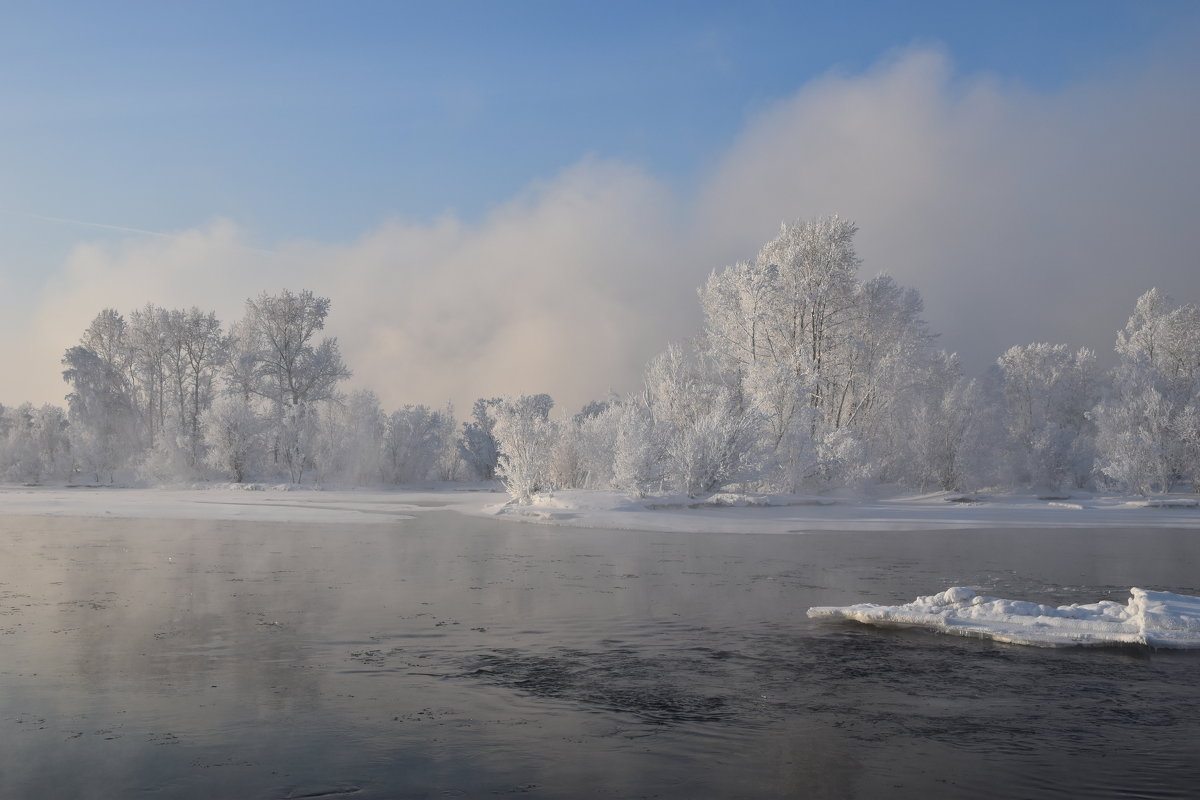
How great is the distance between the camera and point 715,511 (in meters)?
29.4

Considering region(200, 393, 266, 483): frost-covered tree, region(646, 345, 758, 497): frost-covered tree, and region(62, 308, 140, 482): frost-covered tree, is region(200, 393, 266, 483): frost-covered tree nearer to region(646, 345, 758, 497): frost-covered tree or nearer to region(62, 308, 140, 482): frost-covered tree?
region(62, 308, 140, 482): frost-covered tree

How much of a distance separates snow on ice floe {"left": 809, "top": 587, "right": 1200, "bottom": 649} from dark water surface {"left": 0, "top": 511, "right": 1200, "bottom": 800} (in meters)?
0.36

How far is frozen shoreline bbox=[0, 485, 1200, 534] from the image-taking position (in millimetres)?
25953

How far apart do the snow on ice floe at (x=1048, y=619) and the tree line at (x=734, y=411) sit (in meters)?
19.8

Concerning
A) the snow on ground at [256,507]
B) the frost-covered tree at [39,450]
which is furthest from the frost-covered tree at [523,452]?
the frost-covered tree at [39,450]

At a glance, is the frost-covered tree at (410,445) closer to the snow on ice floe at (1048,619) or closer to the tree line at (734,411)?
the tree line at (734,411)

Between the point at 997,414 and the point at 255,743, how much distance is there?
1753 inches

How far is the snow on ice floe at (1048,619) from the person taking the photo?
31.0 feet

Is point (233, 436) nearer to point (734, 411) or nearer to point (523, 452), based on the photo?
point (523, 452)

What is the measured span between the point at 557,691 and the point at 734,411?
103 feet

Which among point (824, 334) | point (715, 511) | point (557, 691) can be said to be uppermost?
point (824, 334)

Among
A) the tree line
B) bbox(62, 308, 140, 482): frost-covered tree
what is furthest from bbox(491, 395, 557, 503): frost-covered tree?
bbox(62, 308, 140, 482): frost-covered tree

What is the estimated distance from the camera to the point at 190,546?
19.2 m

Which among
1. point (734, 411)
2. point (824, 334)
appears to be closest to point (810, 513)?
point (734, 411)
